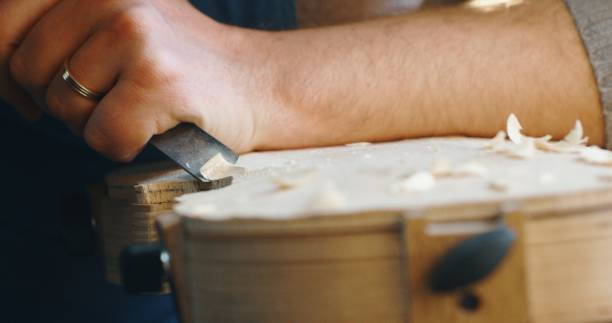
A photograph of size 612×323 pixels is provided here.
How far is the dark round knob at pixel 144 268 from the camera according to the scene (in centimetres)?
35

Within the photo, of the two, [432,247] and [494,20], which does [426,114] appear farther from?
[432,247]

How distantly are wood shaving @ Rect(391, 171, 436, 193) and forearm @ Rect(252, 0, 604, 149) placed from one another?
307 millimetres

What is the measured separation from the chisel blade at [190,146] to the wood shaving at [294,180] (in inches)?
4.4

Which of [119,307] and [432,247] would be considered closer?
[432,247]

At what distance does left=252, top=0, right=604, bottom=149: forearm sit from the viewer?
0.66m

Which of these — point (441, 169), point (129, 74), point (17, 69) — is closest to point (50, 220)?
point (17, 69)

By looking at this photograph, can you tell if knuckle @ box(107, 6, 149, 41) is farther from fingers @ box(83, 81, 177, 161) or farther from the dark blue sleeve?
the dark blue sleeve

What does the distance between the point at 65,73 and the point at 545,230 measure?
0.43 metres

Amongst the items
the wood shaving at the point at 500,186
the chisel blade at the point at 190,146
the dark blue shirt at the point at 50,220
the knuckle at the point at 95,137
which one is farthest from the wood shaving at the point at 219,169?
the dark blue shirt at the point at 50,220

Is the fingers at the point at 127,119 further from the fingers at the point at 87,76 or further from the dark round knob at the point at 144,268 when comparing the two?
the dark round knob at the point at 144,268

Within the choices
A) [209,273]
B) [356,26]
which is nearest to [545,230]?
[209,273]

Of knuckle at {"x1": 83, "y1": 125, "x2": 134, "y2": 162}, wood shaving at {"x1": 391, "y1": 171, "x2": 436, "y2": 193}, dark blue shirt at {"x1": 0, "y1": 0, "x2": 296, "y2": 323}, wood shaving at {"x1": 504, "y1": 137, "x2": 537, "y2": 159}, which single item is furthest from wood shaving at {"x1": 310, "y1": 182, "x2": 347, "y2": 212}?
dark blue shirt at {"x1": 0, "y1": 0, "x2": 296, "y2": 323}

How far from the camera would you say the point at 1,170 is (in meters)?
0.89

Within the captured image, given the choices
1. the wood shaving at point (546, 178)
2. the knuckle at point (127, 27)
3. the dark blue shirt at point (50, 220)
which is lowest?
the dark blue shirt at point (50, 220)
